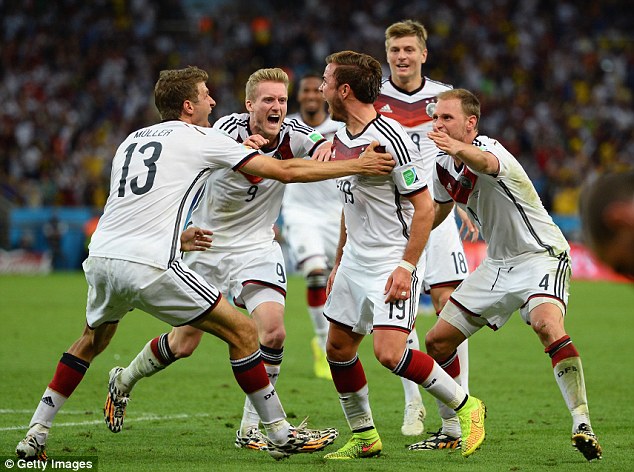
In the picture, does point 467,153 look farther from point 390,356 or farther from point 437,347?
point 437,347

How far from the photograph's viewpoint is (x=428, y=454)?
22.1 ft

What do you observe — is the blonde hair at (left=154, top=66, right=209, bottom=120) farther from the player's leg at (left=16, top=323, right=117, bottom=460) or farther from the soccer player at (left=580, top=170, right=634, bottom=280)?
the soccer player at (left=580, top=170, right=634, bottom=280)

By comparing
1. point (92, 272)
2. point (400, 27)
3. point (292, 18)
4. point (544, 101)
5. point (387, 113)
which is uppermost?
point (292, 18)

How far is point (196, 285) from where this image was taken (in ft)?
20.3

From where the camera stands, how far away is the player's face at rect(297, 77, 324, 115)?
1055 centimetres

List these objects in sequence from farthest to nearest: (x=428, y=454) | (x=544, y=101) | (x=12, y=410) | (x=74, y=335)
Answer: (x=544, y=101) → (x=74, y=335) → (x=12, y=410) → (x=428, y=454)

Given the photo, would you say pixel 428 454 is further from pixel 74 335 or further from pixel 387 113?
pixel 74 335

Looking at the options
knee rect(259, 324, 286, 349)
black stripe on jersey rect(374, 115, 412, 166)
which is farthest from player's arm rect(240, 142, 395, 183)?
knee rect(259, 324, 286, 349)

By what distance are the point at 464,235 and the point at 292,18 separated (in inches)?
1039

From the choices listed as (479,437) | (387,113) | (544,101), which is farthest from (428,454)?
(544,101)

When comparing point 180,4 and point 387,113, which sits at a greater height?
point 180,4

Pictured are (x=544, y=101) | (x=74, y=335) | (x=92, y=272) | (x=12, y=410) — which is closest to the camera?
(x=92, y=272)

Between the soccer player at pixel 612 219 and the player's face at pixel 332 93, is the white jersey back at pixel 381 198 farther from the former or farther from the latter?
the soccer player at pixel 612 219

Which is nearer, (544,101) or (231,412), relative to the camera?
(231,412)
